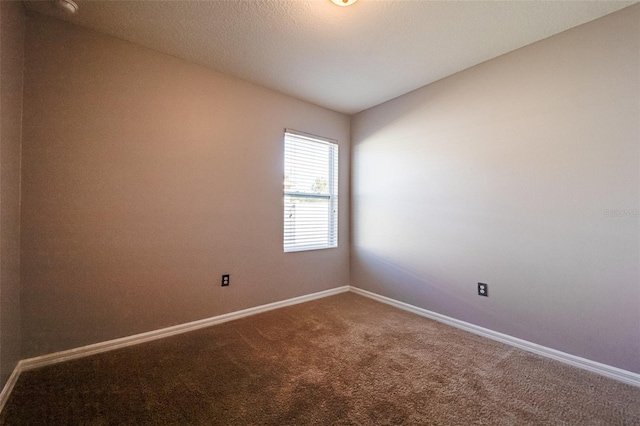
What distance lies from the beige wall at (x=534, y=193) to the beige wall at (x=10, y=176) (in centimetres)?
317

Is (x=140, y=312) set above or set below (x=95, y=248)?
below

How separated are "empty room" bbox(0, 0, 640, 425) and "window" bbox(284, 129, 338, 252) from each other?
263 millimetres

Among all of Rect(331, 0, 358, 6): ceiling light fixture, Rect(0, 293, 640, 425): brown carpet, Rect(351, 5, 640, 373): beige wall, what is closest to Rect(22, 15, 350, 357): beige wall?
Rect(0, 293, 640, 425): brown carpet

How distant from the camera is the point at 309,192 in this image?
130 inches

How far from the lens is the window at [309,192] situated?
3117 mm

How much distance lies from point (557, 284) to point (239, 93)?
10.7 ft

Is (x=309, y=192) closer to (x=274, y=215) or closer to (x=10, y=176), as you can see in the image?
(x=274, y=215)

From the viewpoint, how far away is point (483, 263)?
2.40 metres

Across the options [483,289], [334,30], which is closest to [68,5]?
[334,30]

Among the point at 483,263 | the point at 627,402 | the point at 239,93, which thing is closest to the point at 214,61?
the point at 239,93

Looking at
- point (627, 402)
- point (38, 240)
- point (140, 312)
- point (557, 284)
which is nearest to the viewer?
point (627, 402)

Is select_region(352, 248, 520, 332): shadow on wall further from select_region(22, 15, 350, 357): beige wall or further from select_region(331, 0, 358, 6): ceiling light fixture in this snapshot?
select_region(331, 0, 358, 6): ceiling light fixture

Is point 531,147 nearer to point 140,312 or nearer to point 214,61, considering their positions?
point 214,61

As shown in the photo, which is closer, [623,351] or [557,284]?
[623,351]
